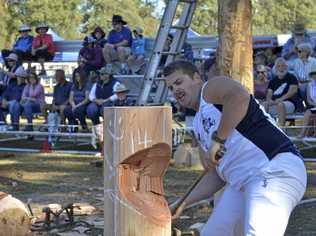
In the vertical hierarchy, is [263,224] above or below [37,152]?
above

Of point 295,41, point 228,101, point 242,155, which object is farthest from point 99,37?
point 228,101

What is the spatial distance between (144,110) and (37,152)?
9.72 metres

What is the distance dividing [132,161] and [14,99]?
37.9 feet

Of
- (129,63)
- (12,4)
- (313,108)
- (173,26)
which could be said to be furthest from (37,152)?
(12,4)

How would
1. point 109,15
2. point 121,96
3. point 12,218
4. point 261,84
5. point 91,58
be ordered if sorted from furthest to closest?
1. point 109,15
2. point 91,58
3. point 261,84
4. point 121,96
5. point 12,218

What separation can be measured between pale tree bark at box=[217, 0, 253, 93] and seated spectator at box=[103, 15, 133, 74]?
6.99 metres

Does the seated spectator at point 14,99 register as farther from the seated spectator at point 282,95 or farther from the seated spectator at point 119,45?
the seated spectator at point 282,95

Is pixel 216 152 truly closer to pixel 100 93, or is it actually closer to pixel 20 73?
pixel 100 93

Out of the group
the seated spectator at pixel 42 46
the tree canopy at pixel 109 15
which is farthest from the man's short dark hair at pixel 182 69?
the tree canopy at pixel 109 15

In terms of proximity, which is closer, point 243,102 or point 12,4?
point 243,102

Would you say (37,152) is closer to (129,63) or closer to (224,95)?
(129,63)

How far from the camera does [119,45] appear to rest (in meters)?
14.0

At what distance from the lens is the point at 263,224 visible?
141 inches

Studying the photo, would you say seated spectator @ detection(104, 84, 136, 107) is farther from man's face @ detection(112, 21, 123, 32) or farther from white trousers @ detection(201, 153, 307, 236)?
white trousers @ detection(201, 153, 307, 236)
